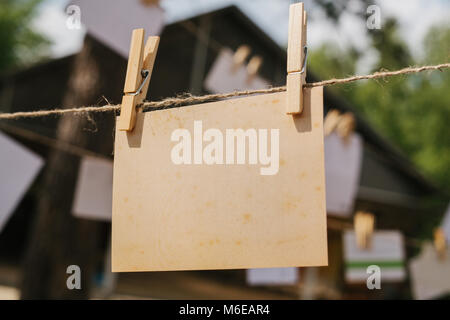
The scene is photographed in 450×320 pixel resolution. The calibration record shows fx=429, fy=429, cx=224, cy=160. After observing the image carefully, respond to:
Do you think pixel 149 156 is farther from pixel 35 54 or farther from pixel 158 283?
pixel 35 54

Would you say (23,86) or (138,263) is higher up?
(23,86)

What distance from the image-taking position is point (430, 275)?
60.7 inches

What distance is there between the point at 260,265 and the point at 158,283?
12.6 feet

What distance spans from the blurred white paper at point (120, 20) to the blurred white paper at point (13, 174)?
0.35 m

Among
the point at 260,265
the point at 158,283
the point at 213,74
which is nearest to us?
the point at 260,265

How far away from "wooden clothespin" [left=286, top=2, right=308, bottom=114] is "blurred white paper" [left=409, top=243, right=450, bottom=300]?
1254 millimetres

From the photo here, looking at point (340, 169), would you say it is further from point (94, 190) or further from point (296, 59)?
point (296, 59)

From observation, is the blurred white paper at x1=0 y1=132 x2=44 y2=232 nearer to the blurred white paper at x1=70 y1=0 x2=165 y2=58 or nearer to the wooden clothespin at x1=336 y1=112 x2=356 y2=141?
the blurred white paper at x1=70 y1=0 x2=165 y2=58

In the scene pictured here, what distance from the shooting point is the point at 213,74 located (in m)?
1.49

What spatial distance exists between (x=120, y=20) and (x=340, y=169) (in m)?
1.00

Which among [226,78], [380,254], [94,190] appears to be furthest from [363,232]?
[94,190]

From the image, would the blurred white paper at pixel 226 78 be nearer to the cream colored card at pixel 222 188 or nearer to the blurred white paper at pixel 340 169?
the blurred white paper at pixel 340 169

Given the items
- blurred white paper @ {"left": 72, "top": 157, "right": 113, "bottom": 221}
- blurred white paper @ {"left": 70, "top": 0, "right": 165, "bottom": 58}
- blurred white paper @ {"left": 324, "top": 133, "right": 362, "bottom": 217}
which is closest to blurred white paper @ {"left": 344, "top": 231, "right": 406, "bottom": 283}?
blurred white paper @ {"left": 324, "top": 133, "right": 362, "bottom": 217}
